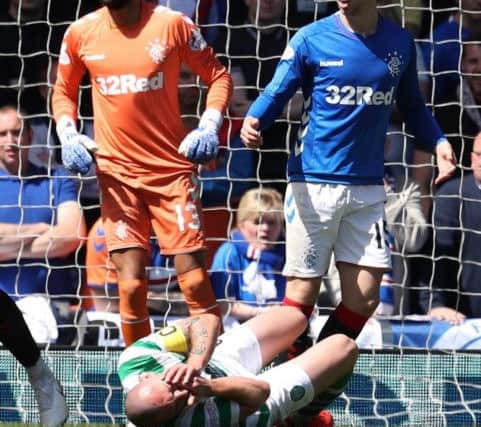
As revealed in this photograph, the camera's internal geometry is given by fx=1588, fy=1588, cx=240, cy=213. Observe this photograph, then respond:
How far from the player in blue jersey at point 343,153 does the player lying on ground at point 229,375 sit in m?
0.36

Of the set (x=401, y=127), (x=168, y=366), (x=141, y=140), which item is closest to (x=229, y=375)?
(x=168, y=366)

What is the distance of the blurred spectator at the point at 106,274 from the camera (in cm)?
855

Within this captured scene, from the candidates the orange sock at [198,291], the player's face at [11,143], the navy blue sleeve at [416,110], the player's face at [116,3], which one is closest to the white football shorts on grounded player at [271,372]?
the orange sock at [198,291]

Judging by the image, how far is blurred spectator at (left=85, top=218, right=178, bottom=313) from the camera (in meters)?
8.55

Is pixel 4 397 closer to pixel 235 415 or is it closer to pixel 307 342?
pixel 307 342

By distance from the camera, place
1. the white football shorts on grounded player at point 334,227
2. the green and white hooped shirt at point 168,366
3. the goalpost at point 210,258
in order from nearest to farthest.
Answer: the green and white hooped shirt at point 168,366 → the white football shorts on grounded player at point 334,227 → the goalpost at point 210,258

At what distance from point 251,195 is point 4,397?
69.4 inches

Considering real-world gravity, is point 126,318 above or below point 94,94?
below

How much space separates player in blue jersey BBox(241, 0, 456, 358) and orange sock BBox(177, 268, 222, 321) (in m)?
0.63

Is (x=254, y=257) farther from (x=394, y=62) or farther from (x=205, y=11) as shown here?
(x=394, y=62)

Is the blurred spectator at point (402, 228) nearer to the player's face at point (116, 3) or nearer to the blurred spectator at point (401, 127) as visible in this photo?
the blurred spectator at point (401, 127)

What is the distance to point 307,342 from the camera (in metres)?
7.42

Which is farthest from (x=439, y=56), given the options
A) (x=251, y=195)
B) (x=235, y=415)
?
(x=235, y=415)

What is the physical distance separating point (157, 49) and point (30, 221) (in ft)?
6.59
